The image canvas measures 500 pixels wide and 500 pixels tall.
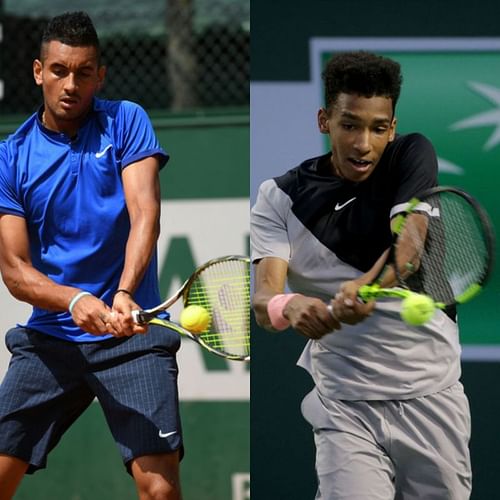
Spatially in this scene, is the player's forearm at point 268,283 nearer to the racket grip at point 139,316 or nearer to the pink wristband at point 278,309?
the pink wristband at point 278,309

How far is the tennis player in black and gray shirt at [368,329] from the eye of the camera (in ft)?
12.7

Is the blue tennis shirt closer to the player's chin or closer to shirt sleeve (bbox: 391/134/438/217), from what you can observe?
the player's chin

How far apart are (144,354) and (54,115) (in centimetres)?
89

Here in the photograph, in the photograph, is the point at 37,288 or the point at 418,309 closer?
the point at 418,309

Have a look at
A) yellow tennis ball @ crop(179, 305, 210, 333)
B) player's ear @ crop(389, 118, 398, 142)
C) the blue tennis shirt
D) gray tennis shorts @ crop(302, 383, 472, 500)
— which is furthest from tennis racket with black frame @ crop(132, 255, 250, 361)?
player's ear @ crop(389, 118, 398, 142)

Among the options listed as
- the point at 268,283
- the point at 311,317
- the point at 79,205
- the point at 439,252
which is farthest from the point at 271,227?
the point at 79,205

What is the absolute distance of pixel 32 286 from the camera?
4352 millimetres

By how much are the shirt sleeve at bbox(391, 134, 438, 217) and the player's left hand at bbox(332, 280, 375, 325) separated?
11.8 inches

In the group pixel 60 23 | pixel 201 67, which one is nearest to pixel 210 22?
pixel 201 67

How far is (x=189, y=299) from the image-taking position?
4734 mm

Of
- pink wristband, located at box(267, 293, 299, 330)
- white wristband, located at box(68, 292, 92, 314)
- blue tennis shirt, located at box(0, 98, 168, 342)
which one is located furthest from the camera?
blue tennis shirt, located at box(0, 98, 168, 342)

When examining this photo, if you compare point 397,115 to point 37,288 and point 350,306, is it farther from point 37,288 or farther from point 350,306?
point 37,288

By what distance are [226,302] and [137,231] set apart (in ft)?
1.75

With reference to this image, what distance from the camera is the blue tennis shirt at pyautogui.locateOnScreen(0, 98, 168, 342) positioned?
14.6 feet
